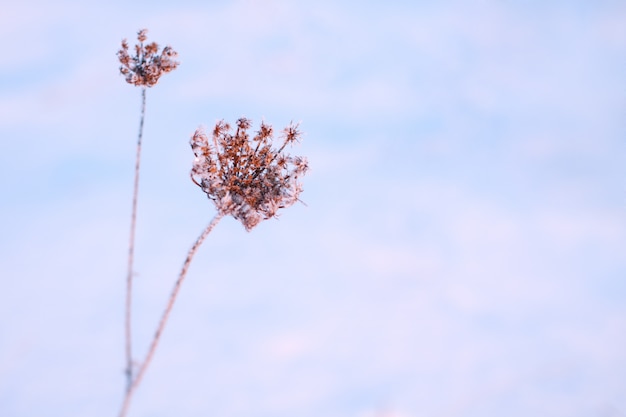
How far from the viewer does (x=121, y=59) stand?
20656mm

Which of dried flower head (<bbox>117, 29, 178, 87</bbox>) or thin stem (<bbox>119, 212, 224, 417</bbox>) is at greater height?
dried flower head (<bbox>117, 29, 178, 87</bbox>)

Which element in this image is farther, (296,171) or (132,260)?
(296,171)

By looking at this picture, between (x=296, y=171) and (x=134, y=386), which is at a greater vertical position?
(x=296, y=171)

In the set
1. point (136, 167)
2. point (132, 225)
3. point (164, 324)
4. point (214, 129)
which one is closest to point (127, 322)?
point (164, 324)

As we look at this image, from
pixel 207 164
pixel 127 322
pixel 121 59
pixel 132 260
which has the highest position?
pixel 121 59

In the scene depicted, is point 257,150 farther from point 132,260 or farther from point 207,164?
point 132,260

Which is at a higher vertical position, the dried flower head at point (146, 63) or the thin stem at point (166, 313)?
the dried flower head at point (146, 63)

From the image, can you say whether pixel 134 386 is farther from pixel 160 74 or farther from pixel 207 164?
pixel 160 74

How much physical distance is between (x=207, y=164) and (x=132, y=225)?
343cm

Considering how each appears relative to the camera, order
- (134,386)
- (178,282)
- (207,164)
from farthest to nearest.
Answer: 1. (207,164)
2. (178,282)
3. (134,386)

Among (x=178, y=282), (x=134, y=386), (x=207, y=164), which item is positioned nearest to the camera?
(x=134, y=386)

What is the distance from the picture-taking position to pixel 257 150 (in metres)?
22.2

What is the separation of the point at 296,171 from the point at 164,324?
600 cm

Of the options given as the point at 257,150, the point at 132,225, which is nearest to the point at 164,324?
the point at 132,225
